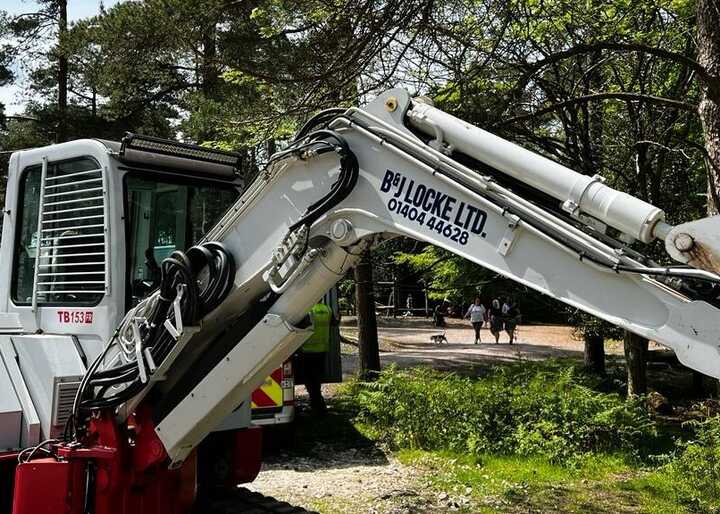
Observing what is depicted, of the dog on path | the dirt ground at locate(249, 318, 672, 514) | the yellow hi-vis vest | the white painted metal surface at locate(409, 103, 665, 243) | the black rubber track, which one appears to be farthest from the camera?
the dog on path

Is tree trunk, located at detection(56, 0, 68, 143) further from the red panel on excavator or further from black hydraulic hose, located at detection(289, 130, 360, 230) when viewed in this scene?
black hydraulic hose, located at detection(289, 130, 360, 230)

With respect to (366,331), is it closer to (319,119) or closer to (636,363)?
(636,363)

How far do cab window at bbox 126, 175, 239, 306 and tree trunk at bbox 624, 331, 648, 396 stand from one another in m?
7.87

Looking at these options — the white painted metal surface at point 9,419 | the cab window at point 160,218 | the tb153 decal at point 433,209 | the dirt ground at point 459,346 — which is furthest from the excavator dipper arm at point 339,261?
the dirt ground at point 459,346

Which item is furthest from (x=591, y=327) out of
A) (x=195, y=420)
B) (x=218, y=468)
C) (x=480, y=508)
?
(x=195, y=420)

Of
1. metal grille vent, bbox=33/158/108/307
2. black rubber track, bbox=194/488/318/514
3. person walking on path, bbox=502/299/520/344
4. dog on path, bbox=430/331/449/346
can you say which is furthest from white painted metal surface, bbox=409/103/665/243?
person walking on path, bbox=502/299/520/344

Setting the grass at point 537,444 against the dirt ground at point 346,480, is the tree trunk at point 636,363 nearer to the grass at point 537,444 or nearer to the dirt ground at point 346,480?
the grass at point 537,444

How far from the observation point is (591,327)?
12.2 m

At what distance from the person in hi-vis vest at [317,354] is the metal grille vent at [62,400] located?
550cm

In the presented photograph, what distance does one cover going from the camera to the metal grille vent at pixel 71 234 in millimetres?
4535

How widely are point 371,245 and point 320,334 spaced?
640 centimetres

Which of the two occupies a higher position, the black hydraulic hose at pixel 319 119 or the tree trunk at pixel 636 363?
the black hydraulic hose at pixel 319 119

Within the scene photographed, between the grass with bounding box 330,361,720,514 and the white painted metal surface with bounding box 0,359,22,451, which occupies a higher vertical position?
the white painted metal surface with bounding box 0,359,22,451

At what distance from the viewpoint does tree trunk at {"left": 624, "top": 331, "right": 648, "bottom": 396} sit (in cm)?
1120
